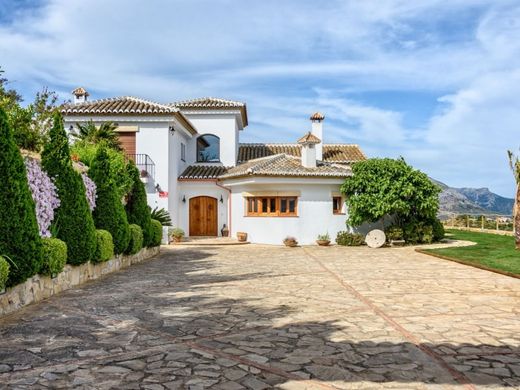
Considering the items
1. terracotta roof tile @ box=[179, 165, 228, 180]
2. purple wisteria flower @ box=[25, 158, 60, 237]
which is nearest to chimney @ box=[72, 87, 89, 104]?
terracotta roof tile @ box=[179, 165, 228, 180]

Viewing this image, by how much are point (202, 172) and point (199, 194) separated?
1.38 meters

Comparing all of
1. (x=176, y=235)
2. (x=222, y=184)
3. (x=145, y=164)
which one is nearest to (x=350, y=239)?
(x=222, y=184)

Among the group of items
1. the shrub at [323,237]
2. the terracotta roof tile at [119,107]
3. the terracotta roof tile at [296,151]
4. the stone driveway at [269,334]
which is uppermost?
the terracotta roof tile at [119,107]

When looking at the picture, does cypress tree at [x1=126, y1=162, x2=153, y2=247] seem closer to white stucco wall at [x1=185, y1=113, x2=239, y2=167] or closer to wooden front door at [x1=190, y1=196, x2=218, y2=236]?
wooden front door at [x1=190, y1=196, x2=218, y2=236]

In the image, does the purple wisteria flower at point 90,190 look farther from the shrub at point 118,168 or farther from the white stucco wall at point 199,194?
the white stucco wall at point 199,194

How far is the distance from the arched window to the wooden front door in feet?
10.9

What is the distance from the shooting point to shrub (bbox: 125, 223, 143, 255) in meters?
15.4

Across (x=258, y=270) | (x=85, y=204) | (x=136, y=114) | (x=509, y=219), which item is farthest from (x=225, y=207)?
(x=509, y=219)

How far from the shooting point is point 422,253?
19609mm

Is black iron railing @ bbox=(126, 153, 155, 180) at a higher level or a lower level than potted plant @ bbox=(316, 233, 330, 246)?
higher

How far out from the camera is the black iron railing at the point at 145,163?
24.9m

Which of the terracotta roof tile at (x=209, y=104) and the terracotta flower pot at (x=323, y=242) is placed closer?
the terracotta flower pot at (x=323, y=242)

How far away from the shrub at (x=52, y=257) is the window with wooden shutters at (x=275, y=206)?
1522 centimetres

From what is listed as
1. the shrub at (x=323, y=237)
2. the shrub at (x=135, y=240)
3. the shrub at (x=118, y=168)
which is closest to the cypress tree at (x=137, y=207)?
the shrub at (x=118, y=168)
